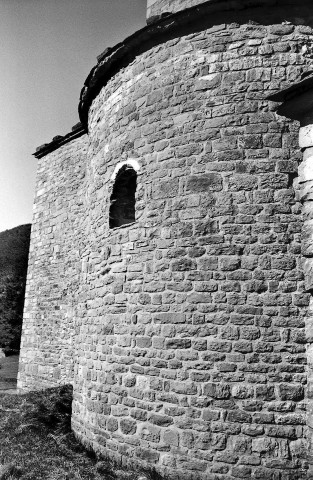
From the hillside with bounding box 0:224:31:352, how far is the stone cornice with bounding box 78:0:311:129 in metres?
12.9

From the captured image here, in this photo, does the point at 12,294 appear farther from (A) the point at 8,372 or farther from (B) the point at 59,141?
(B) the point at 59,141

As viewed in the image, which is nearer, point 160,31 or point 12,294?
point 160,31

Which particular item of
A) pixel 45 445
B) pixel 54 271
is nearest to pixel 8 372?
pixel 54 271

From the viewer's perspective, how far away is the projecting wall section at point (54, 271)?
8.43m

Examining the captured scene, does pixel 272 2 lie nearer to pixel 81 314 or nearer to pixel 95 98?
pixel 95 98

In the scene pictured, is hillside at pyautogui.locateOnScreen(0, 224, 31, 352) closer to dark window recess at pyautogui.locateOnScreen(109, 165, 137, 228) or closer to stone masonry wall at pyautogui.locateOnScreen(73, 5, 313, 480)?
stone masonry wall at pyautogui.locateOnScreen(73, 5, 313, 480)

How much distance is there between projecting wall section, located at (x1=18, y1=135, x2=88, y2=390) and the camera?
27.7 feet

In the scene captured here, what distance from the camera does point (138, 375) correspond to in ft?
15.3

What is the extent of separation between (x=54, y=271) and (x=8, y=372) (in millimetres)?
6164

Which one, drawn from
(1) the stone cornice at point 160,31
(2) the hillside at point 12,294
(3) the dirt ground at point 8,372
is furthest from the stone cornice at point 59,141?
(2) the hillside at point 12,294

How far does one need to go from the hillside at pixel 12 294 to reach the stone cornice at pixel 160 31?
42.2 ft

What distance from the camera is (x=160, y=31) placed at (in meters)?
5.14

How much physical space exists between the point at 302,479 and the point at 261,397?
807mm

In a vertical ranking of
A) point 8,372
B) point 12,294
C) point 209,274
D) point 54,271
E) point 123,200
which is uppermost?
point 123,200
